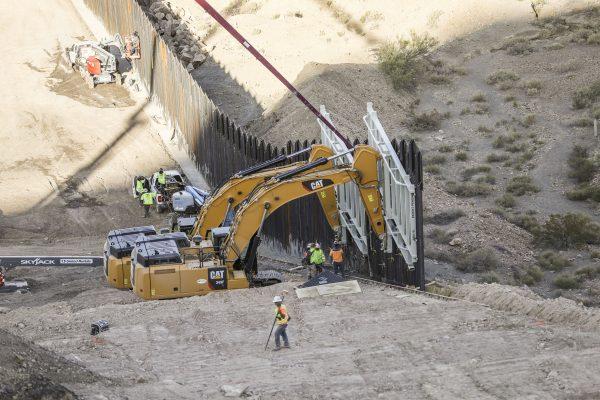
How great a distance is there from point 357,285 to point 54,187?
1810 centimetres

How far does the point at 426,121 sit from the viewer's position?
45.4 meters

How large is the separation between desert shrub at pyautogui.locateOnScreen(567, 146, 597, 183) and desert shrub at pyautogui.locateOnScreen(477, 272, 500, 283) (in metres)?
9.63

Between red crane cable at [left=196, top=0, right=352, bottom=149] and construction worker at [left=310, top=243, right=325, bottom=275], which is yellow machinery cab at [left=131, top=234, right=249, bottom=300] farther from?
red crane cable at [left=196, top=0, right=352, bottom=149]

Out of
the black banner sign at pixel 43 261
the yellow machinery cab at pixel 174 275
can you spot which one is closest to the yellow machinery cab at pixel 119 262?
the yellow machinery cab at pixel 174 275

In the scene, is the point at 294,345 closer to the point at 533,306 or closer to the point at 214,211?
the point at 533,306

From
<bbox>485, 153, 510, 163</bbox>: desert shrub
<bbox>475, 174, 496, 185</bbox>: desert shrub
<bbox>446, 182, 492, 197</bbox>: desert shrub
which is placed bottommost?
<bbox>446, 182, 492, 197</bbox>: desert shrub

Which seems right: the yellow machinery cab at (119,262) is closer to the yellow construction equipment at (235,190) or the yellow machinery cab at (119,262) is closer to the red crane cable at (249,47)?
the yellow construction equipment at (235,190)

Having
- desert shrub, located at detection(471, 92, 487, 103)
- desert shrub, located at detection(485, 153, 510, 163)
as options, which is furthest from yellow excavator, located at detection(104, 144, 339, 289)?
desert shrub, located at detection(471, 92, 487, 103)

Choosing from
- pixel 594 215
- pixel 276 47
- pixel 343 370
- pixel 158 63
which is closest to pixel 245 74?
pixel 276 47

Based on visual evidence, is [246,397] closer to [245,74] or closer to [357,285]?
[357,285]

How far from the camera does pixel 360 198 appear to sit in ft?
90.1

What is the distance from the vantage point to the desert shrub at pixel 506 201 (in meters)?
36.8

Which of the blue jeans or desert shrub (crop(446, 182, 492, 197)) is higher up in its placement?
desert shrub (crop(446, 182, 492, 197))

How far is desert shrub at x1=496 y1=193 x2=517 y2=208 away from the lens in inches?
1447
